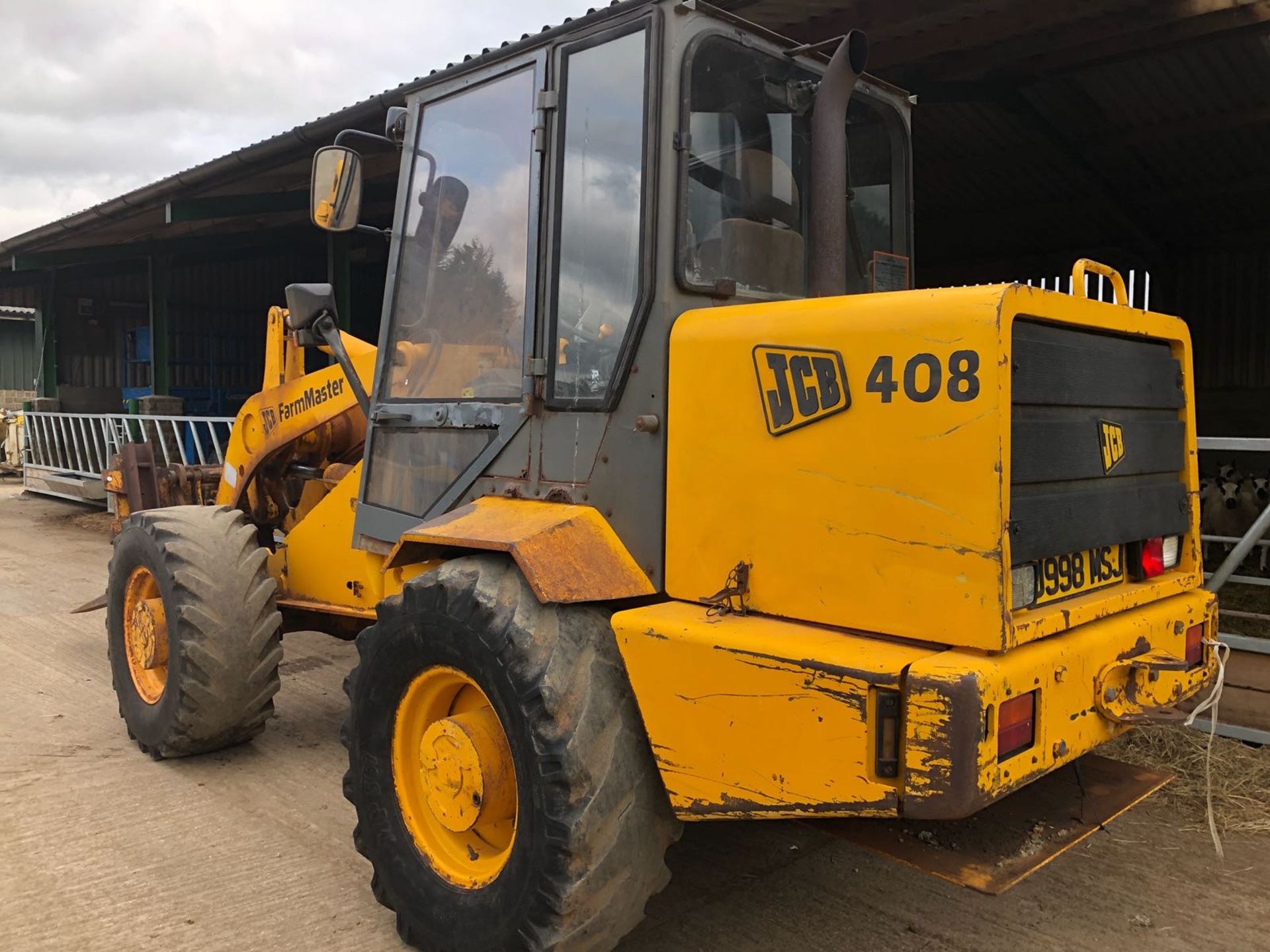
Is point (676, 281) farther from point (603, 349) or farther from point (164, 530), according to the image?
point (164, 530)

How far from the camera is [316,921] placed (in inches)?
124

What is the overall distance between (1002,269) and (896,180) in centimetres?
1298

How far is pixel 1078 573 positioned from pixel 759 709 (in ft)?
3.31

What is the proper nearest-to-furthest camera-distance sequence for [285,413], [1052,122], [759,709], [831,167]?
1. [759,709]
2. [831,167]
3. [285,413]
4. [1052,122]

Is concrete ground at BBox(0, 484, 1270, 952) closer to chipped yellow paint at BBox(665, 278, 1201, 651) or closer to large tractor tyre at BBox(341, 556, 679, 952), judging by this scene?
large tractor tyre at BBox(341, 556, 679, 952)

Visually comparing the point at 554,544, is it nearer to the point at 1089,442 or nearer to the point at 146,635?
the point at 1089,442

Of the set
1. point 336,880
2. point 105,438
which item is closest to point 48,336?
point 105,438

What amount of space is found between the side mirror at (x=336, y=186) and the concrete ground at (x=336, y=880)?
2289 millimetres

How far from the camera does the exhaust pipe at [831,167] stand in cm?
305

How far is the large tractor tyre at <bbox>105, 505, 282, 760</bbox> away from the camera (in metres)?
4.24

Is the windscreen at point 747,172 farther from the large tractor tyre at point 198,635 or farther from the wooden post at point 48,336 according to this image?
the wooden post at point 48,336

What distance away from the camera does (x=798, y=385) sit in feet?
8.04

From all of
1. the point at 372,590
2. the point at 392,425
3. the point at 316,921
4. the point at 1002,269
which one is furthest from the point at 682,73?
the point at 1002,269

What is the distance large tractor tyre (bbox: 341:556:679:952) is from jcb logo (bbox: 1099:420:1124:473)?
145 cm
